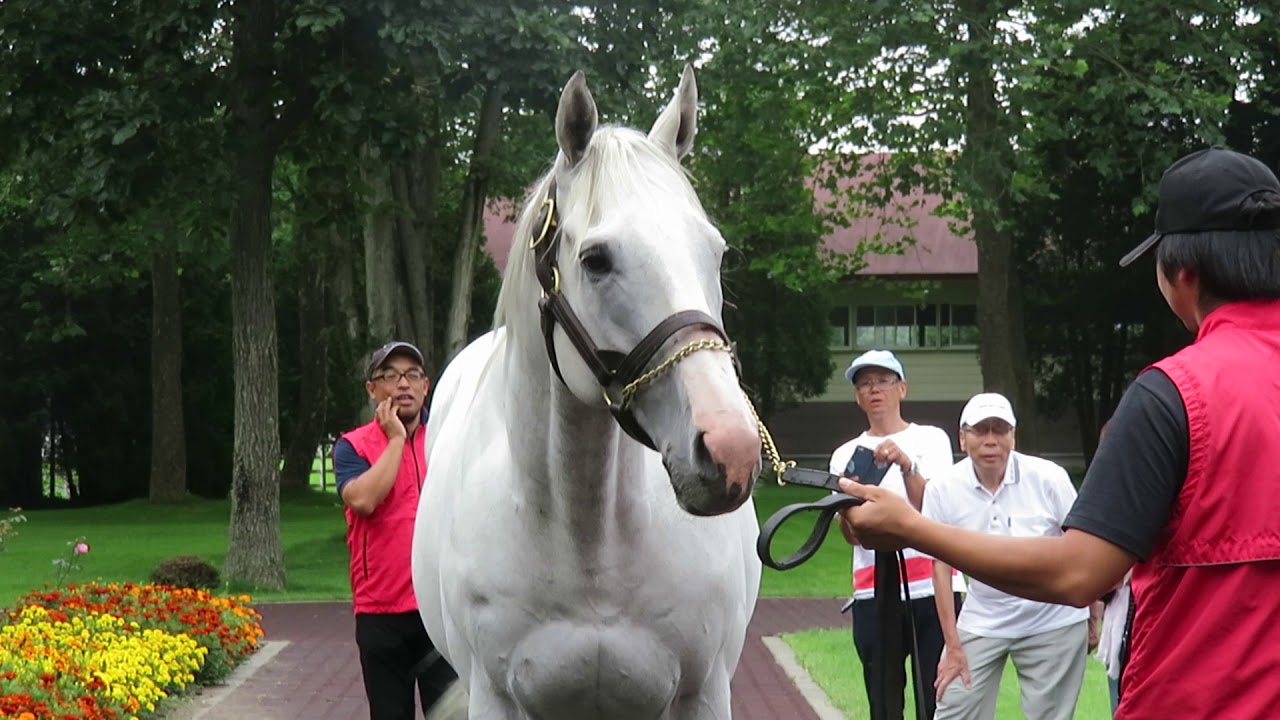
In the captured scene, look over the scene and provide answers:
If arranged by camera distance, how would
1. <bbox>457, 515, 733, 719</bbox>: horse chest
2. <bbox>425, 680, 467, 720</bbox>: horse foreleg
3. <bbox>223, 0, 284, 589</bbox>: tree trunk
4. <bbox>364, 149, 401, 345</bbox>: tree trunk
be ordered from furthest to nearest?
<bbox>364, 149, 401, 345</bbox>: tree trunk
<bbox>223, 0, 284, 589</bbox>: tree trunk
<bbox>425, 680, 467, 720</bbox>: horse foreleg
<bbox>457, 515, 733, 719</bbox>: horse chest

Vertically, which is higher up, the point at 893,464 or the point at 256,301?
the point at 256,301

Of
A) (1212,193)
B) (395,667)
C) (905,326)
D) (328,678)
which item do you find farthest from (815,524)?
(905,326)

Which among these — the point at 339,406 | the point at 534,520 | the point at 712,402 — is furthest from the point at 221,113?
Result: the point at 339,406

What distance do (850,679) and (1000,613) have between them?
10.8 feet

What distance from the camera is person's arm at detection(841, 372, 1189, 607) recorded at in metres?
2.43

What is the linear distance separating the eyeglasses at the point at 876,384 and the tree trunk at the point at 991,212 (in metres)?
12.9

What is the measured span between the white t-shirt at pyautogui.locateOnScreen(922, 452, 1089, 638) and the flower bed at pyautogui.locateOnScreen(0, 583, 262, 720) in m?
4.13

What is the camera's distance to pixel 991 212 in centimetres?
2022

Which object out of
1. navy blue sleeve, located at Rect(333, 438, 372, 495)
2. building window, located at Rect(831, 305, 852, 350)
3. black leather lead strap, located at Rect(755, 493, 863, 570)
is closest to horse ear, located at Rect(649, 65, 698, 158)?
black leather lead strap, located at Rect(755, 493, 863, 570)

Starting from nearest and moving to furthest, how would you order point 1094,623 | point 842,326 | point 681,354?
point 681,354 → point 1094,623 → point 842,326

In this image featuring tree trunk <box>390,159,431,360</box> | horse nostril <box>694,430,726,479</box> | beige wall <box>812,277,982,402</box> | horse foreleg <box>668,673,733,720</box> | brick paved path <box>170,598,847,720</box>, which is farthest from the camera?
beige wall <box>812,277,982,402</box>

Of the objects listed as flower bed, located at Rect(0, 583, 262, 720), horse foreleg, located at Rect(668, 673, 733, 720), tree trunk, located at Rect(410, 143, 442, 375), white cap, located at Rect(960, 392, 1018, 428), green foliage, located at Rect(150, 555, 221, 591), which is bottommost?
green foliage, located at Rect(150, 555, 221, 591)

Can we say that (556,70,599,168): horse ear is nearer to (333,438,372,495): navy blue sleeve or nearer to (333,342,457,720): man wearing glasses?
(333,342,457,720): man wearing glasses

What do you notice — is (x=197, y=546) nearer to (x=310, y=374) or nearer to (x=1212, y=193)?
(x=310, y=374)
